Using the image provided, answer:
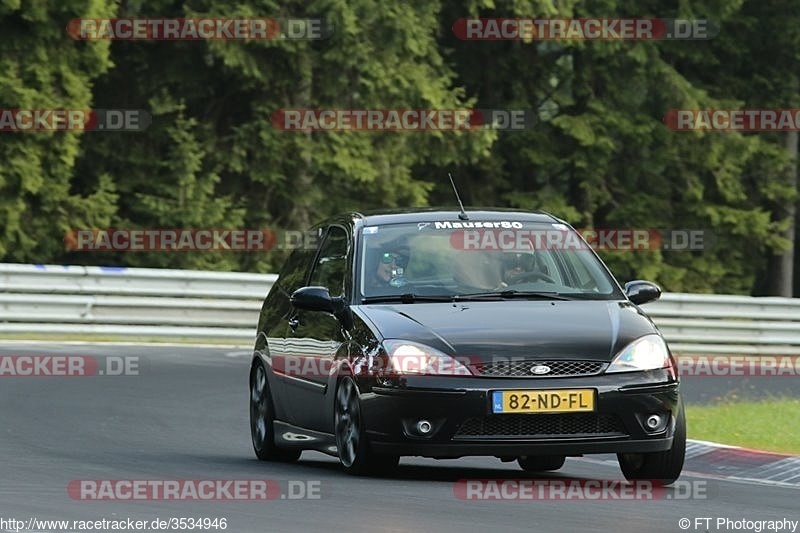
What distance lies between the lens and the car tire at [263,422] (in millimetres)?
13234

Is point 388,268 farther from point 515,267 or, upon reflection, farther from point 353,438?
point 353,438

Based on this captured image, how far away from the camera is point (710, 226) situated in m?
39.2

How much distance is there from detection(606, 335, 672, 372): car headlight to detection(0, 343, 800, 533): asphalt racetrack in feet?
2.22

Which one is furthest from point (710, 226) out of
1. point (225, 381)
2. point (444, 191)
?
point (225, 381)

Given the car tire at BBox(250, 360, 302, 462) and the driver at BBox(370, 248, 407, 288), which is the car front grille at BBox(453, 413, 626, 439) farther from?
the car tire at BBox(250, 360, 302, 462)

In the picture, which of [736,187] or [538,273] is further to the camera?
[736,187]

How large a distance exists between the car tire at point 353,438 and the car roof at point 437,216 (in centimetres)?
133

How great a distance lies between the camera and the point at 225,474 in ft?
38.3

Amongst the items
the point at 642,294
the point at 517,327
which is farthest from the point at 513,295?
the point at 642,294

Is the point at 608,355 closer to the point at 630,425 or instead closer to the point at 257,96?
the point at 630,425

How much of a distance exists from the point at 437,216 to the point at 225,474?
6.84ft

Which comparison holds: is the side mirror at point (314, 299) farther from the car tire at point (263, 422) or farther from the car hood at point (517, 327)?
the car tire at point (263, 422)

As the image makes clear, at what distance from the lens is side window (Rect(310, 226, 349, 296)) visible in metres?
12.3

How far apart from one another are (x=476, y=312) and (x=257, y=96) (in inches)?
889
